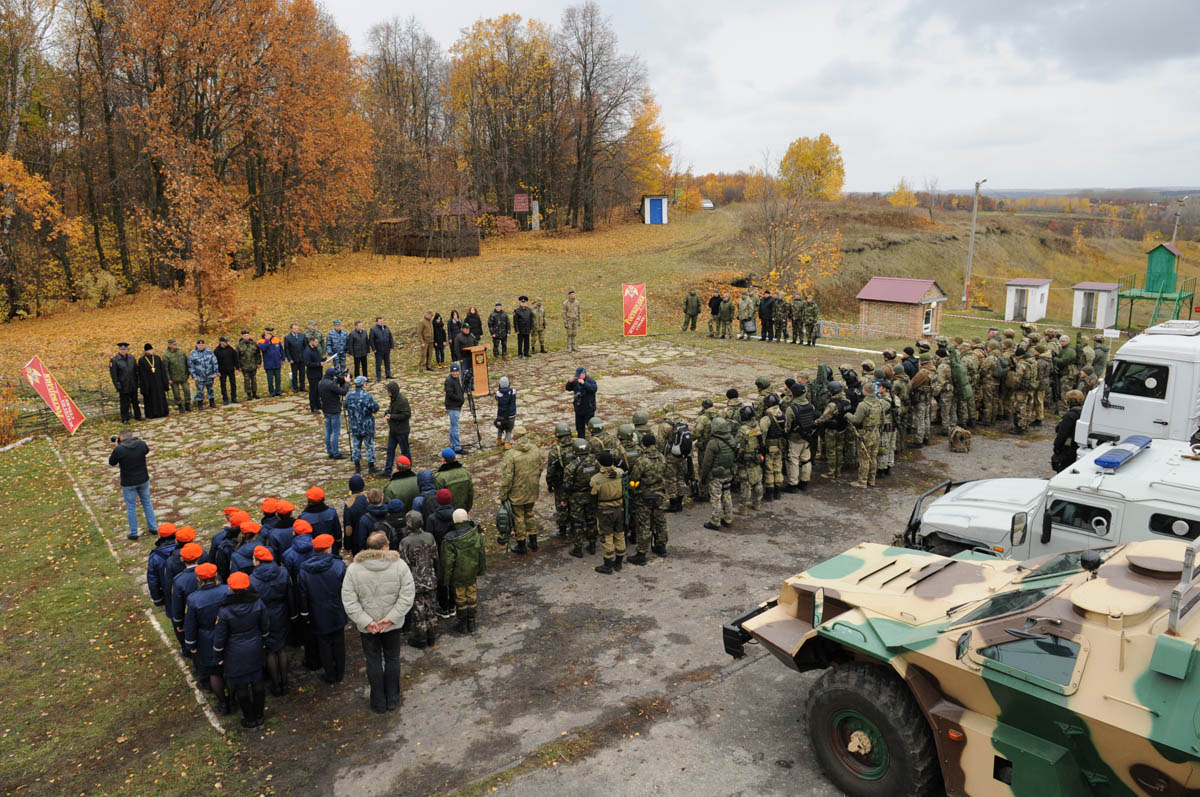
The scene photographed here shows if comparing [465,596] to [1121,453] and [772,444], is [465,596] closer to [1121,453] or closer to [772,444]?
[772,444]

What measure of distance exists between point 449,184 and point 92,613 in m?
35.4

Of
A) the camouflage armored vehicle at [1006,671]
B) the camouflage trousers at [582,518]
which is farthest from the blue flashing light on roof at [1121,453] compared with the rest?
the camouflage trousers at [582,518]

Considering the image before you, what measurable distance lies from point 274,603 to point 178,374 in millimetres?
12467

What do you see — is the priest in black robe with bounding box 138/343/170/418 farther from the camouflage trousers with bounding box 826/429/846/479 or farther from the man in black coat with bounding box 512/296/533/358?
the camouflage trousers with bounding box 826/429/846/479

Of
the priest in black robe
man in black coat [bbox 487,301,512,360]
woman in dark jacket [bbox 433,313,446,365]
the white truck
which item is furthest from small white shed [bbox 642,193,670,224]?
the white truck

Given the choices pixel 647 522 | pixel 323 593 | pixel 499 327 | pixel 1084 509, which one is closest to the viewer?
pixel 323 593

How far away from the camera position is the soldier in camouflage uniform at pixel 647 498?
10250 mm

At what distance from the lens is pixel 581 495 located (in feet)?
34.7

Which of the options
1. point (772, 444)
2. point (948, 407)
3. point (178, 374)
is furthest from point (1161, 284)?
point (178, 374)

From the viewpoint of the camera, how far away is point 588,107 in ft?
169

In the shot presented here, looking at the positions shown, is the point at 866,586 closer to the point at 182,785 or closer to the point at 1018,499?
the point at 1018,499

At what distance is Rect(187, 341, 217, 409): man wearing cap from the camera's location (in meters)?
18.1

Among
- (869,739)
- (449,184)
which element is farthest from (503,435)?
(449,184)

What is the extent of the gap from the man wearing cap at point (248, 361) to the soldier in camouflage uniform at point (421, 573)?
12.4 meters
